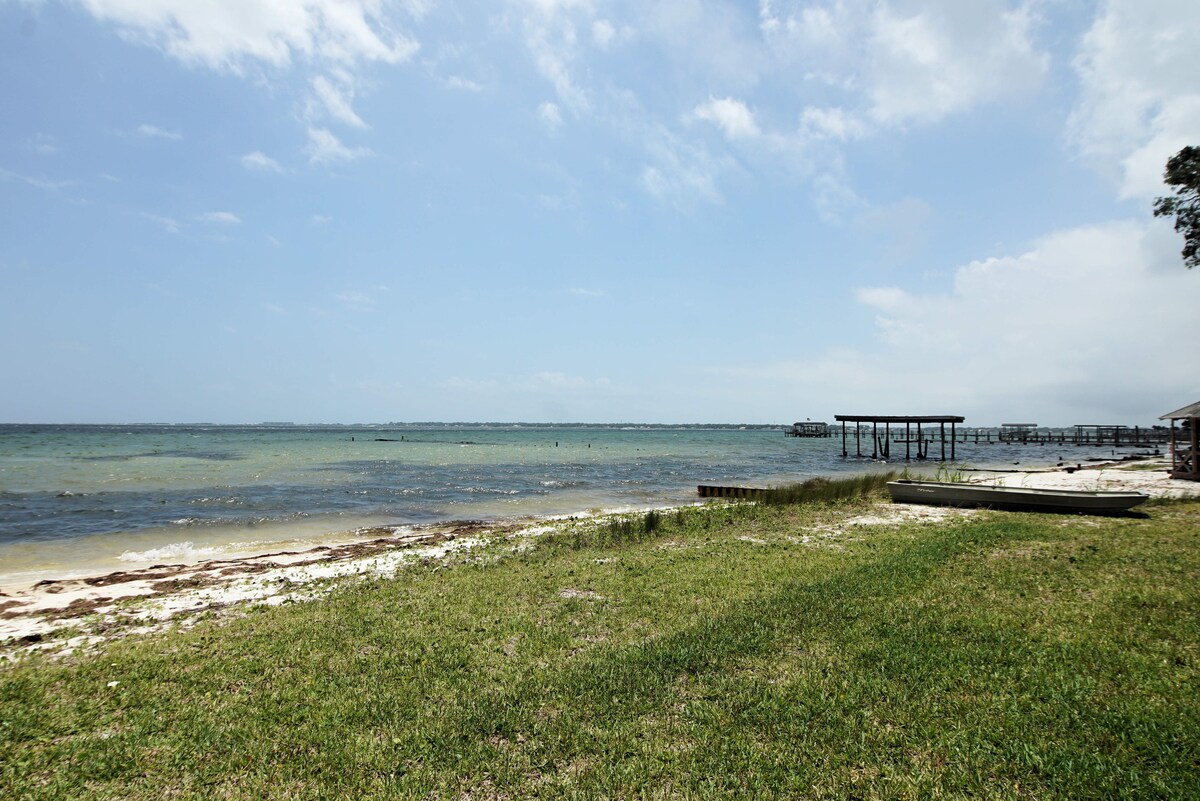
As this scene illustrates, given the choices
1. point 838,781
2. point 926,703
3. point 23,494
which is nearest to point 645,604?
point 926,703

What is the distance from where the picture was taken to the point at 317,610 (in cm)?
934

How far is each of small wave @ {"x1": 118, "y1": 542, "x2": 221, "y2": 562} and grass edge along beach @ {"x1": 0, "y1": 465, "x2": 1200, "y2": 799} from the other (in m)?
7.37

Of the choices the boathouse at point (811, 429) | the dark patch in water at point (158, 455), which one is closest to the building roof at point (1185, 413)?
the dark patch in water at point (158, 455)

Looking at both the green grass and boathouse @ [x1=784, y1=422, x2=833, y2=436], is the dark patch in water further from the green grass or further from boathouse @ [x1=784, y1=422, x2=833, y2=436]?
boathouse @ [x1=784, y1=422, x2=833, y2=436]

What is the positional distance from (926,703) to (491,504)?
73.8 feet

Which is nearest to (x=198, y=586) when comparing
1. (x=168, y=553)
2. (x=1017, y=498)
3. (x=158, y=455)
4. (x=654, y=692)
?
(x=168, y=553)

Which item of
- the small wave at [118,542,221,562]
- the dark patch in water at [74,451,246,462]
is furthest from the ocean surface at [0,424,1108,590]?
the dark patch in water at [74,451,246,462]

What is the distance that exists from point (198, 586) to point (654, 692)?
10.3m

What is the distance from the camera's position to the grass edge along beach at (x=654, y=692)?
4.56m

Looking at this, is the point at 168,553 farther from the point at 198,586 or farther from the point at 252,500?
the point at 252,500

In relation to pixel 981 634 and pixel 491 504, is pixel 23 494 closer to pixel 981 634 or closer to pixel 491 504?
pixel 491 504

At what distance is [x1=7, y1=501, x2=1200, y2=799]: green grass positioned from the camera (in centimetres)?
454

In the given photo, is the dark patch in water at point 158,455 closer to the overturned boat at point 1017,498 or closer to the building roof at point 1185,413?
the overturned boat at point 1017,498

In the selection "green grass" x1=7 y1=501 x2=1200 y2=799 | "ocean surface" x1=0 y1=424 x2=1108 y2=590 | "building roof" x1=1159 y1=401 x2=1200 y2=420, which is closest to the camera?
"green grass" x1=7 y1=501 x2=1200 y2=799
